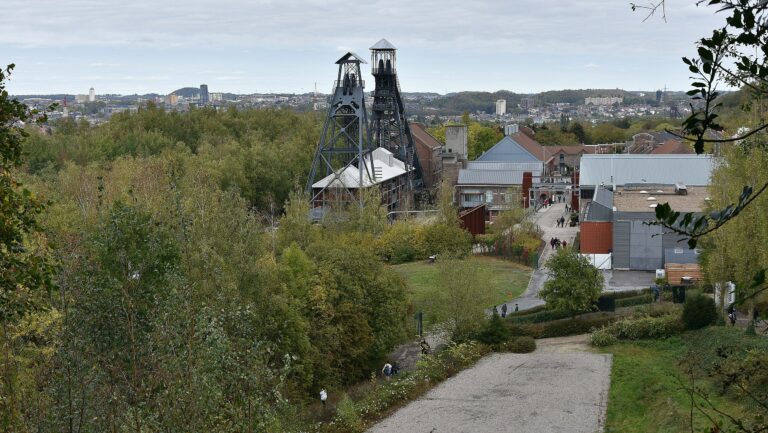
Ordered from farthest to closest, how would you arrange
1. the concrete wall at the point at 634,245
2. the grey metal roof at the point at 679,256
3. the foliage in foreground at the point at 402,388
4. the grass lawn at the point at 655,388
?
the concrete wall at the point at 634,245
the grey metal roof at the point at 679,256
the foliage in foreground at the point at 402,388
the grass lawn at the point at 655,388

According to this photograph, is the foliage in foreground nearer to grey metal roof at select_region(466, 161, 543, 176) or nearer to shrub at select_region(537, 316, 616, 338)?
shrub at select_region(537, 316, 616, 338)

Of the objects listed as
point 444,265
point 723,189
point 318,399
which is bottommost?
point 318,399

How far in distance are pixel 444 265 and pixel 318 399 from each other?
7.25 metres

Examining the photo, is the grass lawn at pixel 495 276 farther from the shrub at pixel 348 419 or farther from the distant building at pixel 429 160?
the distant building at pixel 429 160

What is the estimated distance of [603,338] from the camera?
2634 centimetres

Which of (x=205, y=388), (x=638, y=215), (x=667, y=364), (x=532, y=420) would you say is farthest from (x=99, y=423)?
(x=638, y=215)

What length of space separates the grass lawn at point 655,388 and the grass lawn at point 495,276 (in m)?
6.44

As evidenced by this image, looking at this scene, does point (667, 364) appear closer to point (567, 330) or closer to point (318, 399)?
point (567, 330)

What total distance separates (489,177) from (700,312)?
33.9 meters

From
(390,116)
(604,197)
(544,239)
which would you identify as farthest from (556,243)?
(390,116)

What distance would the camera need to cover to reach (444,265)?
28094 mm

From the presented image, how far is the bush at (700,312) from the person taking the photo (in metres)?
25.8

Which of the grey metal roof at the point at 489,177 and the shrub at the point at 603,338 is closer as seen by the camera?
the shrub at the point at 603,338

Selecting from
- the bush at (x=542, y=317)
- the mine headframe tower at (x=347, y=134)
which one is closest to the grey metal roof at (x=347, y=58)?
the mine headframe tower at (x=347, y=134)
